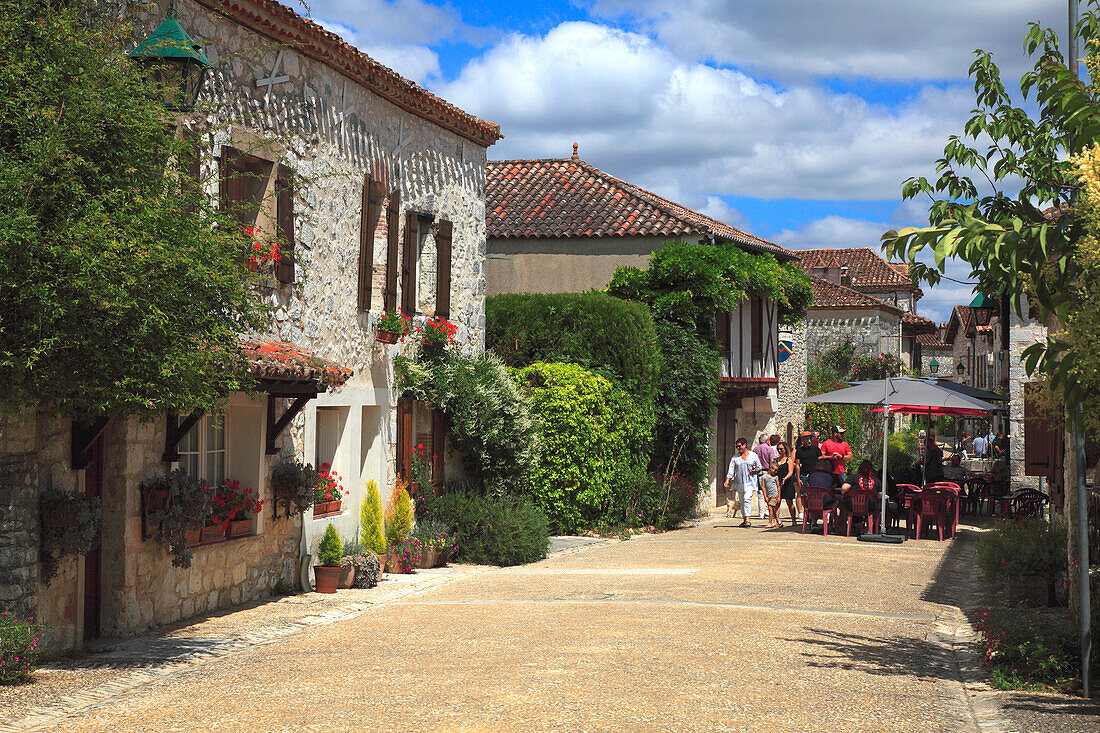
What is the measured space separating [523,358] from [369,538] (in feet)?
19.4

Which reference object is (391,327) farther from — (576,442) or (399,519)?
(576,442)

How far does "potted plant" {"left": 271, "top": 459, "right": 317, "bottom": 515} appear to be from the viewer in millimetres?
11305

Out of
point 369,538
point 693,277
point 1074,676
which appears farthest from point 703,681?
point 693,277

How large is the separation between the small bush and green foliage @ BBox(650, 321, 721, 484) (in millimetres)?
14638

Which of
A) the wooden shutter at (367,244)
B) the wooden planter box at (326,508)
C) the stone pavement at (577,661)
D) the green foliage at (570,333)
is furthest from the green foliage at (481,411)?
the stone pavement at (577,661)

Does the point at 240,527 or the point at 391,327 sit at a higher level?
the point at 391,327

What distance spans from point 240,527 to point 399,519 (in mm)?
3237

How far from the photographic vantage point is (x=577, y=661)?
310 inches

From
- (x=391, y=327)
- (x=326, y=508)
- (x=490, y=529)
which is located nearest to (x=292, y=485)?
(x=326, y=508)

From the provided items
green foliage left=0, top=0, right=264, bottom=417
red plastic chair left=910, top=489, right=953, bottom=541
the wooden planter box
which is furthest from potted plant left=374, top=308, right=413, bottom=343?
red plastic chair left=910, top=489, right=953, bottom=541

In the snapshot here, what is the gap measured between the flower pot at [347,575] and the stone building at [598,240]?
1187cm

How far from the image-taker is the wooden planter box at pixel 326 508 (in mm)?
12523

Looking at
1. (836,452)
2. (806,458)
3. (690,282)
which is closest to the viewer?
(836,452)

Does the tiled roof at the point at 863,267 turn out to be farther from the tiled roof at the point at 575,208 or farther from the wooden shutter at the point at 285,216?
the wooden shutter at the point at 285,216
